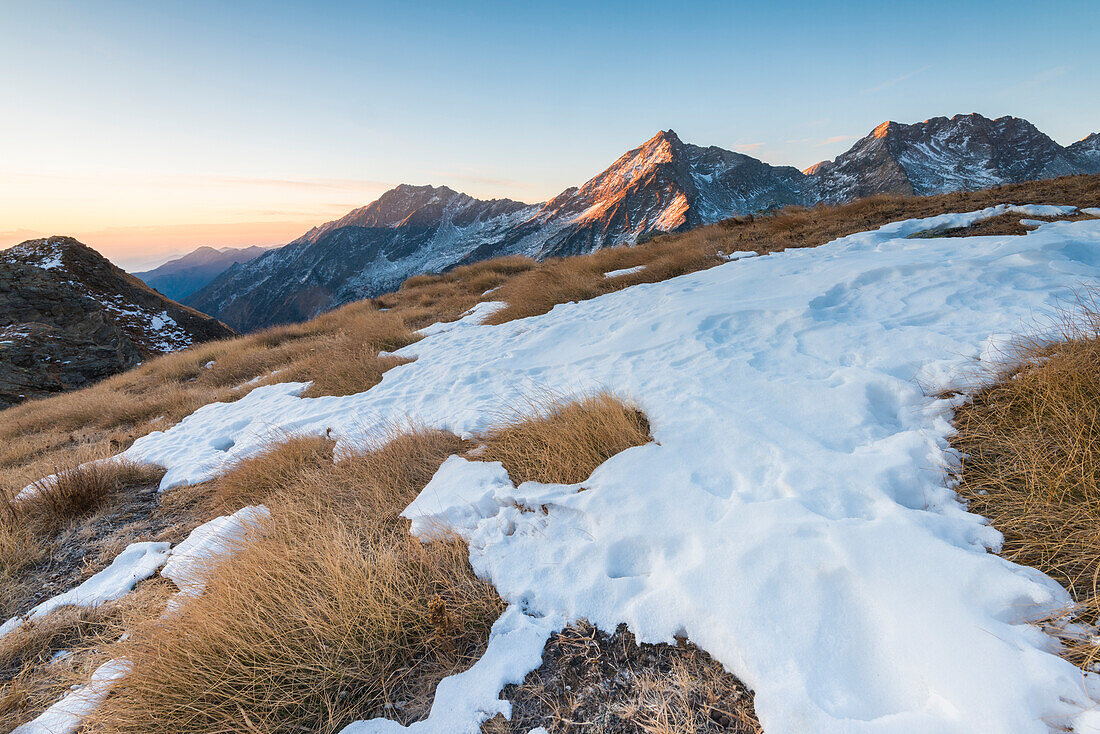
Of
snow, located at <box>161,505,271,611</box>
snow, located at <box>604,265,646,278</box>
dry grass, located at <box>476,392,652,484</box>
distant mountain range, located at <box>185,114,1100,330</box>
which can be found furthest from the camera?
distant mountain range, located at <box>185,114,1100,330</box>

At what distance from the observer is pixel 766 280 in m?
5.01

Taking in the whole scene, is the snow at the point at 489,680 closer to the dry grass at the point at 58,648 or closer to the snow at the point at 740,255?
the dry grass at the point at 58,648

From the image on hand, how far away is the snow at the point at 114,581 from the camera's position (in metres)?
2.49

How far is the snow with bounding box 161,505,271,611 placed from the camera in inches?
90.0

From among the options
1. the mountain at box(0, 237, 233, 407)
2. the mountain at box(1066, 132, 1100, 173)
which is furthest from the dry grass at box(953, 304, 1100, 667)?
the mountain at box(1066, 132, 1100, 173)

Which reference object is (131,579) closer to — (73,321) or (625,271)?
(625,271)

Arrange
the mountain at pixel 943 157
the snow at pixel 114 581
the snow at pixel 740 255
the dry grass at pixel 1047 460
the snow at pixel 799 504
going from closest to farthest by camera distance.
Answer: the snow at pixel 799 504, the dry grass at pixel 1047 460, the snow at pixel 114 581, the snow at pixel 740 255, the mountain at pixel 943 157

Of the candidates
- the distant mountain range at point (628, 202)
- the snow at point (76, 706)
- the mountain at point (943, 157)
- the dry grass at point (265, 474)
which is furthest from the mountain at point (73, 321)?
the mountain at point (943, 157)

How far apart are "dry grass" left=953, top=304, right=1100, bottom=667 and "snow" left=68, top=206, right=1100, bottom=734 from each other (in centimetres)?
9

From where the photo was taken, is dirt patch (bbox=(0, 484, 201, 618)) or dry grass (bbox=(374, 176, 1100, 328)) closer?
dirt patch (bbox=(0, 484, 201, 618))

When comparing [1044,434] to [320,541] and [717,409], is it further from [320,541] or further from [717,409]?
[320,541]

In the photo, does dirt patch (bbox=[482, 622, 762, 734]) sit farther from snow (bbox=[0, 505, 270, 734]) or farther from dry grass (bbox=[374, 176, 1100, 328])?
dry grass (bbox=[374, 176, 1100, 328])

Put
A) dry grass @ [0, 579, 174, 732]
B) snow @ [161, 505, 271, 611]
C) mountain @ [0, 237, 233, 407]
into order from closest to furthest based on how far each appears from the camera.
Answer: dry grass @ [0, 579, 174, 732] → snow @ [161, 505, 271, 611] → mountain @ [0, 237, 233, 407]

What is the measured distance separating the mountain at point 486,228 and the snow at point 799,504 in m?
86.6
